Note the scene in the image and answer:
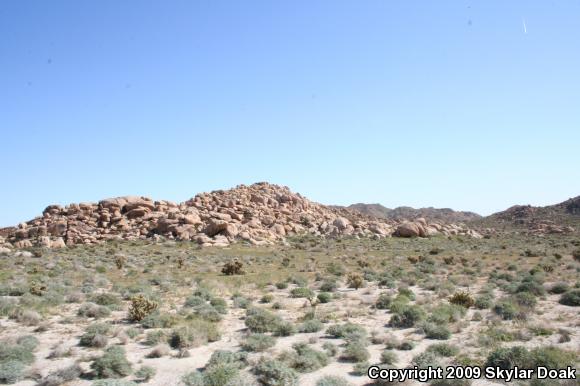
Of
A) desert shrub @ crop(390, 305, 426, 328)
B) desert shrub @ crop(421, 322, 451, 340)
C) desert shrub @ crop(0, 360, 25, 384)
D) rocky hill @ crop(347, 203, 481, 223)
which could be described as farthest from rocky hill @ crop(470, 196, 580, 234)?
desert shrub @ crop(0, 360, 25, 384)

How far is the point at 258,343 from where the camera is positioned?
35.1ft

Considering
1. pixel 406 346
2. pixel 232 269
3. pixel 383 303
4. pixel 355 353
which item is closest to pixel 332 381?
pixel 355 353

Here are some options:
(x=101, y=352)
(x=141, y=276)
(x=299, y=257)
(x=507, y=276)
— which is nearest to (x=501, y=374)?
(x=101, y=352)

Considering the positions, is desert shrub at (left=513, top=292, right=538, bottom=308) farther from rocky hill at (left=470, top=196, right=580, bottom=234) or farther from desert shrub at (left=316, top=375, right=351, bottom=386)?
rocky hill at (left=470, top=196, right=580, bottom=234)

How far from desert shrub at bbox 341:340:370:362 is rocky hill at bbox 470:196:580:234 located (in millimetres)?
72746

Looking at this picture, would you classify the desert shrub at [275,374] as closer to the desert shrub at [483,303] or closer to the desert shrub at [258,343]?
the desert shrub at [258,343]

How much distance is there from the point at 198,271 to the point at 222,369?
18168 millimetres

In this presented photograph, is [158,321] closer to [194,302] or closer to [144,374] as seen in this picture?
[194,302]

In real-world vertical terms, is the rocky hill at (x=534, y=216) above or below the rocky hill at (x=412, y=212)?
below

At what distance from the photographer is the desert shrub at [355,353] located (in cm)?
987

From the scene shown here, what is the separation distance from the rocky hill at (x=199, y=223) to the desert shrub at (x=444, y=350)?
3395 cm

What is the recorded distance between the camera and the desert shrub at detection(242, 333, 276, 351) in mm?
10602

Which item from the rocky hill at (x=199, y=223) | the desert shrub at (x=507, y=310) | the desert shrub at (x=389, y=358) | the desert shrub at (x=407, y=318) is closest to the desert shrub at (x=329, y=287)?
the desert shrub at (x=407, y=318)

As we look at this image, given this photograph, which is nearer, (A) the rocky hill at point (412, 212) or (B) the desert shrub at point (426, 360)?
(B) the desert shrub at point (426, 360)
